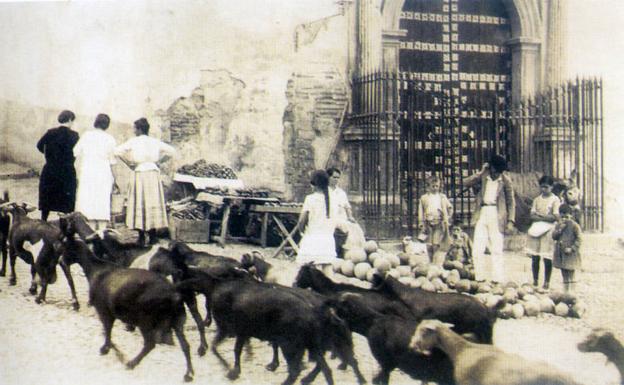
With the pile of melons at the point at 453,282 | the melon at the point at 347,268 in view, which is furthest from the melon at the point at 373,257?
the melon at the point at 347,268

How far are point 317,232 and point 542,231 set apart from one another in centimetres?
187

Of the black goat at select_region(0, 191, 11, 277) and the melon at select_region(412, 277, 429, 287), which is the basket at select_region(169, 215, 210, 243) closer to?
the black goat at select_region(0, 191, 11, 277)

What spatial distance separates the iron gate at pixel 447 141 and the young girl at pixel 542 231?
27 cm

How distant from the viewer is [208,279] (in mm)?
4918

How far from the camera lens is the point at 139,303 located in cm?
489

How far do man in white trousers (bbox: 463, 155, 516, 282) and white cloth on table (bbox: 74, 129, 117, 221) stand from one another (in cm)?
283

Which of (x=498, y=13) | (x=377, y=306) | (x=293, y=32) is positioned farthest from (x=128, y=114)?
(x=498, y=13)

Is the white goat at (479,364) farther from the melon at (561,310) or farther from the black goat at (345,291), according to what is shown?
the melon at (561,310)

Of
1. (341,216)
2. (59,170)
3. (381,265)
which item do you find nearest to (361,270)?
(381,265)

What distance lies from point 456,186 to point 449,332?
9.16 feet

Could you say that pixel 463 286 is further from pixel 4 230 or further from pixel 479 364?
pixel 4 230

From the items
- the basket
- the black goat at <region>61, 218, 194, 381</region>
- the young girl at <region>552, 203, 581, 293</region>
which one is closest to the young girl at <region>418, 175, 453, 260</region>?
the young girl at <region>552, 203, 581, 293</region>

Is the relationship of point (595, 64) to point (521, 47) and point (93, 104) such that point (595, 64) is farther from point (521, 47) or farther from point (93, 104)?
point (93, 104)

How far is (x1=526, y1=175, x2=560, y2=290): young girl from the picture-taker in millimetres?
6219
